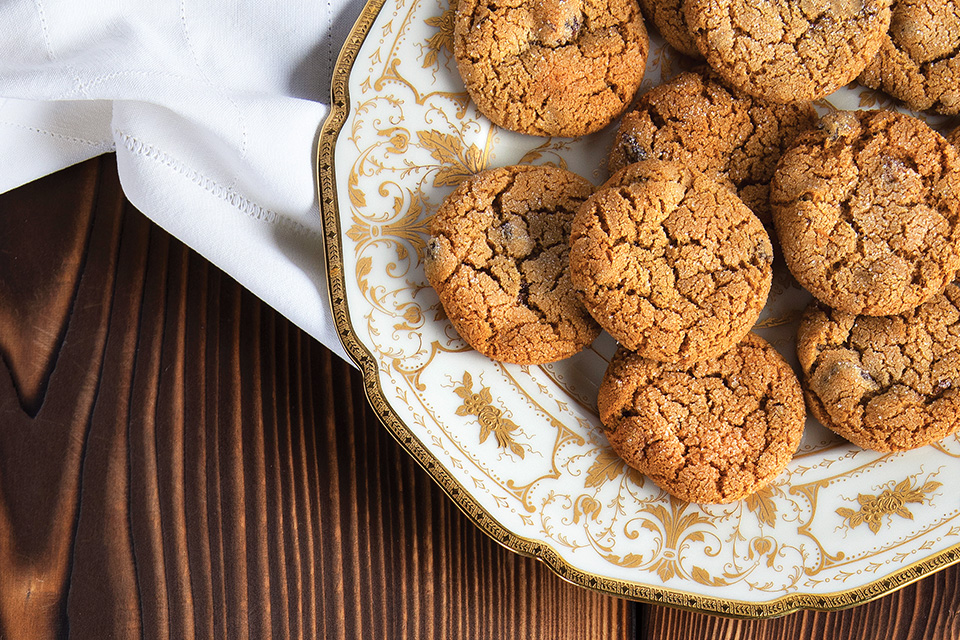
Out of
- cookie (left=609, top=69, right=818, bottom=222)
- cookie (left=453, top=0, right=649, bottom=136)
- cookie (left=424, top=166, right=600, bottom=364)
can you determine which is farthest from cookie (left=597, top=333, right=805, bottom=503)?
cookie (left=453, top=0, right=649, bottom=136)

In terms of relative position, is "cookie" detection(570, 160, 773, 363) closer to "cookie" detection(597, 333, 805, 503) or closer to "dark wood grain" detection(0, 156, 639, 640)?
"cookie" detection(597, 333, 805, 503)

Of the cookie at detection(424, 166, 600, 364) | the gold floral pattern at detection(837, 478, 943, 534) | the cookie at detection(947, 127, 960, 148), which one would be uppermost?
the cookie at detection(947, 127, 960, 148)

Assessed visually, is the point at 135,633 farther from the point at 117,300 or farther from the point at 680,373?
the point at 680,373

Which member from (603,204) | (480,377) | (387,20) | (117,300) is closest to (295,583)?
(480,377)

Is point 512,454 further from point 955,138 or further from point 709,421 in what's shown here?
point 955,138

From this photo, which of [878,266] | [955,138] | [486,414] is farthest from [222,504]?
[955,138]

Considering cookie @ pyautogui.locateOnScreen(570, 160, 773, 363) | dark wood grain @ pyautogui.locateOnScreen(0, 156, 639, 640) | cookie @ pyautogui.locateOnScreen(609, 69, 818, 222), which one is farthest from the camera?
dark wood grain @ pyautogui.locateOnScreen(0, 156, 639, 640)

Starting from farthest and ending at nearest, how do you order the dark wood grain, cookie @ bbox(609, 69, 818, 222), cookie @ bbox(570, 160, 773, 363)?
1. the dark wood grain
2. cookie @ bbox(609, 69, 818, 222)
3. cookie @ bbox(570, 160, 773, 363)
